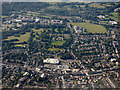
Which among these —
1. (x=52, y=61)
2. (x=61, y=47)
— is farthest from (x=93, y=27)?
(x=52, y=61)

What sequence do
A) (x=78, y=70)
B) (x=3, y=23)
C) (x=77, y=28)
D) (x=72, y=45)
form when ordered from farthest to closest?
A: 1. (x=3, y=23)
2. (x=77, y=28)
3. (x=72, y=45)
4. (x=78, y=70)

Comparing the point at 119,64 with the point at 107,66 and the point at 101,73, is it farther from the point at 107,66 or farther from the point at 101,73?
the point at 101,73

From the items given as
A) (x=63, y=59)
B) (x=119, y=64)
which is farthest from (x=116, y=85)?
(x=63, y=59)

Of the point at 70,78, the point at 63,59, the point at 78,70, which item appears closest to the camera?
the point at 70,78

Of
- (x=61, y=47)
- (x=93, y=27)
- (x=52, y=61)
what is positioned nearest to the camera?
(x=52, y=61)

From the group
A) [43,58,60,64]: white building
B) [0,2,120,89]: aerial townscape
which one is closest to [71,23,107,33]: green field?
[0,2,120,89]: aerial townscape

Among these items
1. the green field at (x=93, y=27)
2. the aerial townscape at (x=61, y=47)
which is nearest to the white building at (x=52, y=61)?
the aerial townscape at (x=61, y=47)

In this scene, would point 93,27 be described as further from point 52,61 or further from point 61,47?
point 52,61

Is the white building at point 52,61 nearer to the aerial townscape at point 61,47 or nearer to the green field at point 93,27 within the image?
the aerial townscape at point 61,47

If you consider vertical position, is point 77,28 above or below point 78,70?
above
